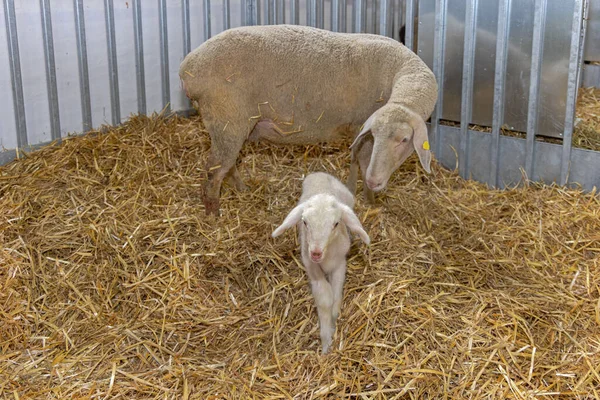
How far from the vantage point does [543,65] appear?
5.30 m

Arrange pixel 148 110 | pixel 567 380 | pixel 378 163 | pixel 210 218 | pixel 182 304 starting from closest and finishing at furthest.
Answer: pixel 567 380
pixel 182 304
pixel 378 163
pixel 210 218
pixel 148 110

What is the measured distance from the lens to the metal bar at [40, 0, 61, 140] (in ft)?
16.6

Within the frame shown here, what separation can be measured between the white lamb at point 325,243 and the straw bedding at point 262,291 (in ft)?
0.34

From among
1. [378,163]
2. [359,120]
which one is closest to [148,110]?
[359,120]

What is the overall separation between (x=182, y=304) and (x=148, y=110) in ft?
9.29

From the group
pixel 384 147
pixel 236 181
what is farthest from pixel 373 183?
pixel 236 181

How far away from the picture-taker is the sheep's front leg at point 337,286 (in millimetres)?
3668

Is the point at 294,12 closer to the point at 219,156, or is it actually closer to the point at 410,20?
the point at 410,20

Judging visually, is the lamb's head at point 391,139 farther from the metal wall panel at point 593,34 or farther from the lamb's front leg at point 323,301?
the metal wall panel at point 593,34

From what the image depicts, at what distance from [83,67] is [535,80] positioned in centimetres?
366

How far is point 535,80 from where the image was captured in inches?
209

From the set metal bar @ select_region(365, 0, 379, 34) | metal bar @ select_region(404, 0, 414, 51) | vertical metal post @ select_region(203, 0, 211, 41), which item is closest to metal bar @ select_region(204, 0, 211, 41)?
vertical metal post @ select_region(203, 0, 211, 41)

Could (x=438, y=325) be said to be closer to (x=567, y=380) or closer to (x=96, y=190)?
(x=567, y=380)

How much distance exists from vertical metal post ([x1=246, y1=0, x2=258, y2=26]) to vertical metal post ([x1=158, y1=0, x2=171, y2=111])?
2.47 ft
